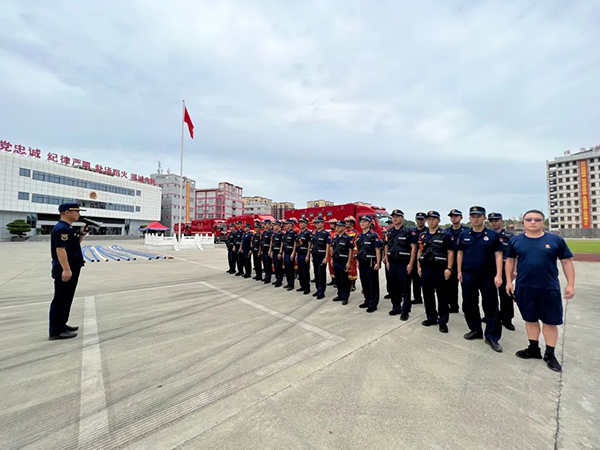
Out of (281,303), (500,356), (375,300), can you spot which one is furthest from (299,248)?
(500,356)

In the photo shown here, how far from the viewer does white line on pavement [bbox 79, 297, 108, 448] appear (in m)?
1.92

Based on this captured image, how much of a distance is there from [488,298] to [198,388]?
11.9 feet

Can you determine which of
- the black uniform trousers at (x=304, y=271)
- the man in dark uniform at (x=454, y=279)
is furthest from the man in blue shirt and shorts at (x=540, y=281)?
the black uniform trousers at (x=304, y=271)

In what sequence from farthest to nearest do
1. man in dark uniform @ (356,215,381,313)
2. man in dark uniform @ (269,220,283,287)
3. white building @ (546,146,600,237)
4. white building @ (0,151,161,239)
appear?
white building @ (546,146,600,237) → white building @ (0,151,161,239) → man in dark uniform @ (269,220,283,287) → man in dark uniform @ (356,215,381,313)

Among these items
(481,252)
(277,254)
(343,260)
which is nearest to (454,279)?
(481,252)

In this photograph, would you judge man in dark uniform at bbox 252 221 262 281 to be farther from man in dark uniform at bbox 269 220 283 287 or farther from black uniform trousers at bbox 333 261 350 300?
black uniform trousers at bbox 333 261 350 300

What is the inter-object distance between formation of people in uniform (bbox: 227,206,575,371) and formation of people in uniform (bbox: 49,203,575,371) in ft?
0.03

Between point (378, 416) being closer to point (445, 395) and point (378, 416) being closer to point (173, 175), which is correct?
point (445, 395)

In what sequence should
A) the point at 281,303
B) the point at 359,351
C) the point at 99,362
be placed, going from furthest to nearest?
1. the point at 281,303
2. the point at 359,351
3. the point at 99,362

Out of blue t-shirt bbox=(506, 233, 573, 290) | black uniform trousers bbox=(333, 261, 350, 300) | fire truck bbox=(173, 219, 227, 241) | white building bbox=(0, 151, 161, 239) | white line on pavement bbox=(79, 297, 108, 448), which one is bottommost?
white line on pavement bbox=(79, 297, 108, 448)

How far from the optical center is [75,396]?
7.74 ft

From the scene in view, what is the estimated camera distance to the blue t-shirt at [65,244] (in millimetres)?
3549

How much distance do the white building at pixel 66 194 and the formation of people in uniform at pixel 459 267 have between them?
51030mm

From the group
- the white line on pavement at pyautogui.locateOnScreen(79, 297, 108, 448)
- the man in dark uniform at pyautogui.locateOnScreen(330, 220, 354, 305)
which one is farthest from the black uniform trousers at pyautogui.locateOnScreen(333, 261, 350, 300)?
the white line on pavement at pyautogui.locateOnScreen(79, 297, 108, 448)
